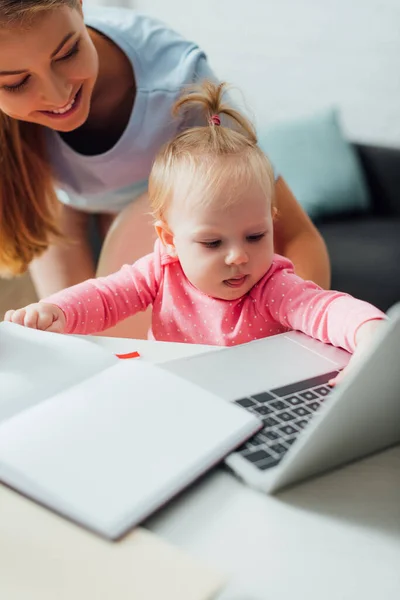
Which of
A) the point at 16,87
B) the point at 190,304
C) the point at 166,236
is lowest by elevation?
the point at 190,304

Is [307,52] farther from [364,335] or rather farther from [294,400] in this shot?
[294,400]

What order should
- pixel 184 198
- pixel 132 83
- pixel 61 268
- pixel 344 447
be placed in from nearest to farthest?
pixel 344 447
pixel 184 198
pixel 132 83
pixel 61 268

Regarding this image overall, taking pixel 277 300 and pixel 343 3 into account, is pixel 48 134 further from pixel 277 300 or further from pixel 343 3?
pixel 343 3

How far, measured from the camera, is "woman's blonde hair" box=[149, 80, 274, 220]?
3.32ft

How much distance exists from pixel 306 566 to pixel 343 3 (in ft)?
9.55

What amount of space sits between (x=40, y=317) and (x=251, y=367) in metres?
0.32

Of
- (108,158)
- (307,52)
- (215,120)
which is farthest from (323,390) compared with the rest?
(307,52)

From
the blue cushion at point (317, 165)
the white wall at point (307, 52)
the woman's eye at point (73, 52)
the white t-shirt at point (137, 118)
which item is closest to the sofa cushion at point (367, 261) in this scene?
the blue cushion at point (317, 165)

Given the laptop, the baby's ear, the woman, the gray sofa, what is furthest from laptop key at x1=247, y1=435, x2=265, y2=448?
the gray sofa

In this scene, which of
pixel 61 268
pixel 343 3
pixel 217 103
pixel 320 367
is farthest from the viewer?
pixel 343 3

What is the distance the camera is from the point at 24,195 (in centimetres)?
146

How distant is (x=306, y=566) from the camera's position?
520 mm

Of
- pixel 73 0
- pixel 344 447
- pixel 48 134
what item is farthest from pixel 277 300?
pixel 48 134

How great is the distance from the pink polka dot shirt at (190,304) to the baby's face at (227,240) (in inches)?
1.5
